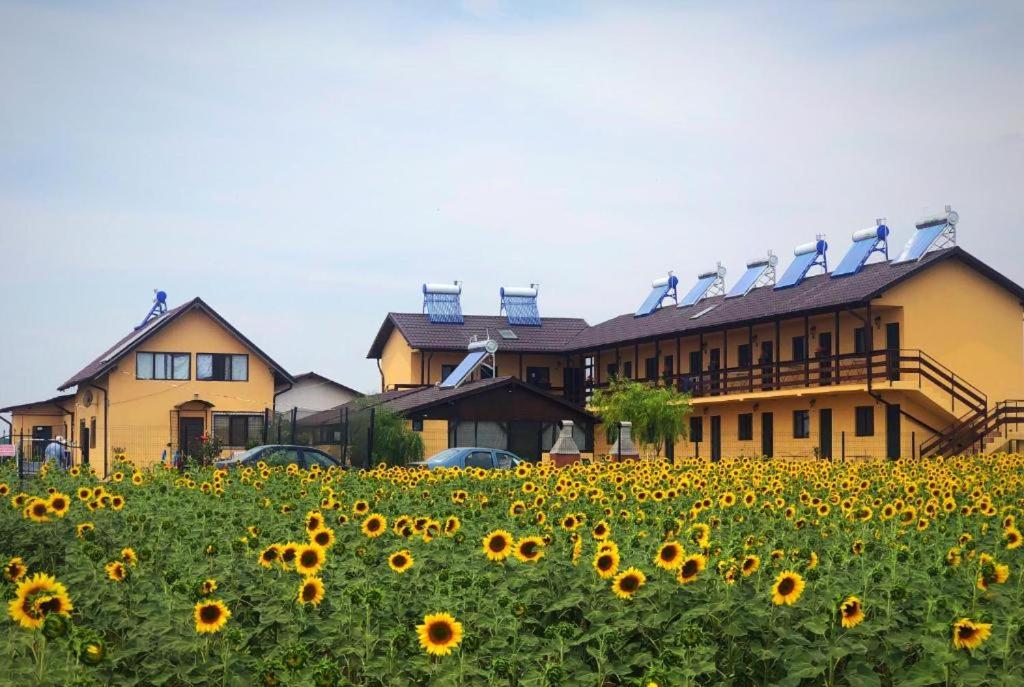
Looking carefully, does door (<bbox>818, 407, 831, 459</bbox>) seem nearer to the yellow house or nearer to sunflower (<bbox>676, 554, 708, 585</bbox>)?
the yellow house

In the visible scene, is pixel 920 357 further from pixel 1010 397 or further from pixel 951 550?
→ pixel 951 550

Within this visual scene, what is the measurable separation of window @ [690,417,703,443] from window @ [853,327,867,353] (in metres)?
8.44

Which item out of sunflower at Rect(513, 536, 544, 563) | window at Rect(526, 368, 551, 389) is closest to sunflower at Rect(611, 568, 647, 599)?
sunflower at Rect(513, 536, 544, 563)

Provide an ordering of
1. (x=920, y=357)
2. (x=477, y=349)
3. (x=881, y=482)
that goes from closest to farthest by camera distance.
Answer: (x=881, y=482) → (x=920, y=357) → (x=477, y=349)

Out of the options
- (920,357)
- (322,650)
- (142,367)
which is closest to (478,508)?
(322,650)

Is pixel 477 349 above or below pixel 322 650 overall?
above

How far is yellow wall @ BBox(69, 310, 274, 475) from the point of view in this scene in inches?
1999

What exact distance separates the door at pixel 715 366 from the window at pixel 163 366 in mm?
19224

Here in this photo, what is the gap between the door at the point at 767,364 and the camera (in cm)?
4641

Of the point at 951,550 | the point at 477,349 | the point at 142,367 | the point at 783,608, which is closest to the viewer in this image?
the point at 783,608

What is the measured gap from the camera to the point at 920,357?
42.0 meters

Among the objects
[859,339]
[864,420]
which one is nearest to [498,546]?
[864,420]

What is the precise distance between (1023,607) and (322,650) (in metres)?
3.63

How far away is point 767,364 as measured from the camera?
4591cm
